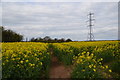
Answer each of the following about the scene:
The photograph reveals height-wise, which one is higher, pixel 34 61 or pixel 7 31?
pixel 7 31

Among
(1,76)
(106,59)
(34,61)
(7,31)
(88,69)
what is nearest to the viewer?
(1,76)

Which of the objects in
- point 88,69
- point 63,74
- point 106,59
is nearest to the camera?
point 88,69

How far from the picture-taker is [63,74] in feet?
20.2

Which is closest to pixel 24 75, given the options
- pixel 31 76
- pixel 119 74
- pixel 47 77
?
pixel 31 76

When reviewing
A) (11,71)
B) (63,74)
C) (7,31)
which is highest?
(7,31)

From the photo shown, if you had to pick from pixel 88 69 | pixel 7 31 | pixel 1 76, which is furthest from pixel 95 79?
pixel 7 31

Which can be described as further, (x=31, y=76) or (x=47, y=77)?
(x=47, y=77)

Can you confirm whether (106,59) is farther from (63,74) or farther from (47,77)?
(47,77)

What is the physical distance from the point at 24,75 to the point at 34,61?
2.51 feet

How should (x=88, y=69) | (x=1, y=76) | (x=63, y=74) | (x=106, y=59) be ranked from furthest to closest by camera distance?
(x=106, y=59), (x=63, y=74), (x=88, y=69), (x=1, y=76)

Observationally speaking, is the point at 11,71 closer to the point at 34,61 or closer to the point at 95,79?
the point at 34,61

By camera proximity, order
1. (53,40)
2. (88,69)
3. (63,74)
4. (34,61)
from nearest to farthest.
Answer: (88,69) → (34,61) → (63,74) → (53,40)

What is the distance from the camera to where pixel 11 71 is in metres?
4.68

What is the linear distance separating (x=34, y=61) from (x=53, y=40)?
76.9 feet
